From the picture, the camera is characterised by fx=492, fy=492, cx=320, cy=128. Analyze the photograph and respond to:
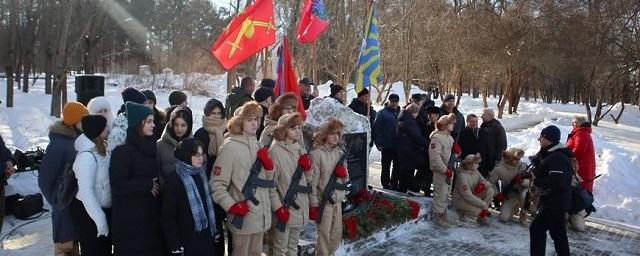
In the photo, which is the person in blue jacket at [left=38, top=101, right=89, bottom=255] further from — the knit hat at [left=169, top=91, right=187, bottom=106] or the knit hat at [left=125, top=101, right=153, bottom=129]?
the knit hat at [left=169, top=91, right=187, bottom=106]

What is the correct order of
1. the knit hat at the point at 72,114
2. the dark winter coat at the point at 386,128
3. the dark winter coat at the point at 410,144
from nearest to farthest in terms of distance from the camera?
1. the knit hat at the point at 72,114
2. the dark winter coat at the point at 410,144
3. the dark winter coat at the point at 386,128

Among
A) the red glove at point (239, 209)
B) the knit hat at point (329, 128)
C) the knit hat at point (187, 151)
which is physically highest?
the knit hat at point (329, 128)

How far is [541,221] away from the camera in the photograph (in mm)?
5320

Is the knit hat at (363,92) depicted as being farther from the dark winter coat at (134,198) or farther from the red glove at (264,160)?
the dark winter coat at (134,198)

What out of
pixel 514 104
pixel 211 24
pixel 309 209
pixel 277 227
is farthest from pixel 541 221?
pixel 514 104

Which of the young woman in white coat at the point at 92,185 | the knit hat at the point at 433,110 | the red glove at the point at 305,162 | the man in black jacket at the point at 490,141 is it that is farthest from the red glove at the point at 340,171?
the man in black jacket at the point at 490,141

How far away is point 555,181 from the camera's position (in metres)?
5.07

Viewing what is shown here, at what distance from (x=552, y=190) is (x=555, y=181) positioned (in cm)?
10

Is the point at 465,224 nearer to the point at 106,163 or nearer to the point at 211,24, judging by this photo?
the point at 106,163

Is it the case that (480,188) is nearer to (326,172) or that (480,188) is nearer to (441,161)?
(441,161)

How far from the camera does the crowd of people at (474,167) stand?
17.8 ft

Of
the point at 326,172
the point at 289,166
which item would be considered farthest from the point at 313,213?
the point at 289,166

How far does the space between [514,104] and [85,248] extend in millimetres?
32801

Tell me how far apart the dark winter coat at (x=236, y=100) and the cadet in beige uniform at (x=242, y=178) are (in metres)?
2.01
